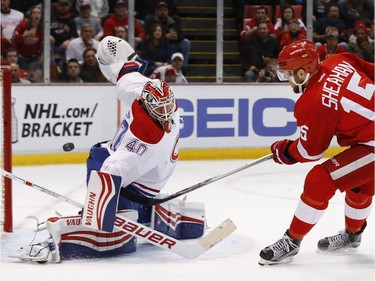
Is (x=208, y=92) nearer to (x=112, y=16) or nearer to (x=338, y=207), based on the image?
(x=112, y=16)

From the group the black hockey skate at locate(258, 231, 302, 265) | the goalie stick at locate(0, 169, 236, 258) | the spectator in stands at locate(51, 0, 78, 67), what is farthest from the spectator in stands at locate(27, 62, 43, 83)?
the black hockey skate at locate(258, 231, 302, 265)

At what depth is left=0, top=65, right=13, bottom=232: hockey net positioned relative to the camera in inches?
170

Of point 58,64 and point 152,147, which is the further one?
point 58,64

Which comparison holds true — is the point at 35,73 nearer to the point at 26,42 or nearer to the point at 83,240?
the point at 26,42

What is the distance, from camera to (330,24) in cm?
792

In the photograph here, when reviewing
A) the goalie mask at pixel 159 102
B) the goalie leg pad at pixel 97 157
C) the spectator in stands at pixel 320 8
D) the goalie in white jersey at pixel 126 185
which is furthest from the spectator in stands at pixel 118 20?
the goalie mask at pixel 159 102


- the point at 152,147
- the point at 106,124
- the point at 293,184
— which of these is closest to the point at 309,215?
the point at 152,147

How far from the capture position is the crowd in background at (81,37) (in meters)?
6.97

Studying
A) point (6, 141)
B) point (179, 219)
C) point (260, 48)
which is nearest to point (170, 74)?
point (260, 48)

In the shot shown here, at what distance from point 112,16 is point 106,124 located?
92cm

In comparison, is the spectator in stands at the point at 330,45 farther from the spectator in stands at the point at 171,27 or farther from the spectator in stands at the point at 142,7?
the spectator in stands at the point at 142,7

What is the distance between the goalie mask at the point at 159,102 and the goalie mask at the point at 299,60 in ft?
1.58

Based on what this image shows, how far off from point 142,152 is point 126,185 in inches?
6.8

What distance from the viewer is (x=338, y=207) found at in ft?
17.0
